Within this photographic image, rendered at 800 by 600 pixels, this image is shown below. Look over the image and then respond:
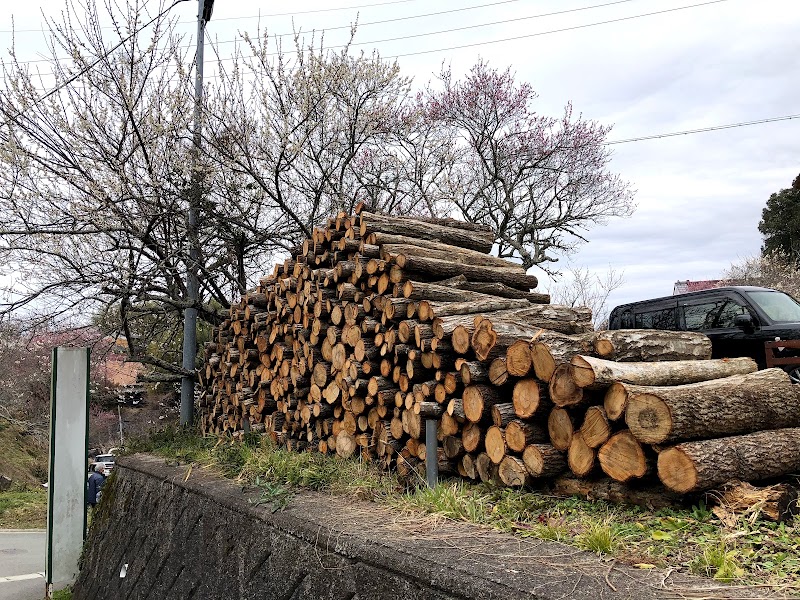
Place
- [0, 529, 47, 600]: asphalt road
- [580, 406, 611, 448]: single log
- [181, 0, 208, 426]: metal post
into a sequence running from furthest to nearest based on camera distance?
[181, 0, 208, 426]: metal post → [0, 529, 47, 600]: asphalt road → [580, 406, 611, 448]: single log

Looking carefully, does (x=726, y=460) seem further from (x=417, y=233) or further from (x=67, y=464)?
(x=67, y=464)

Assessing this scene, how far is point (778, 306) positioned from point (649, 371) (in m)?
7.02

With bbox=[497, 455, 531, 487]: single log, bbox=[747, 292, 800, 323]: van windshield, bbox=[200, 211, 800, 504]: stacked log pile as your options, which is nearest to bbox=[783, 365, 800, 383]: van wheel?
bbox=[747, 292, 800, 323]: van windshield

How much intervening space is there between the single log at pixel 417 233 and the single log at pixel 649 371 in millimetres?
2556

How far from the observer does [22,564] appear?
10812 mm

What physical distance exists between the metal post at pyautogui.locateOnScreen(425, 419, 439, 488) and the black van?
20.8 ft

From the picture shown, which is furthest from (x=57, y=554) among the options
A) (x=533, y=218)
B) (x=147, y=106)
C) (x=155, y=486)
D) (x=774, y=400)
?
(x=533, y=218)

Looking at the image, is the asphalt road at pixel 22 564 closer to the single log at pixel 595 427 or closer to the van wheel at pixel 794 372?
the single log at pixel 595 427

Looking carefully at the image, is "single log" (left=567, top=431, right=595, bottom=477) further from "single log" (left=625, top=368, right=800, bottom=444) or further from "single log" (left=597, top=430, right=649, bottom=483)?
"single log" (left=625, top=368, right=800, bottom=444)

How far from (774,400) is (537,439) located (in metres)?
1.42

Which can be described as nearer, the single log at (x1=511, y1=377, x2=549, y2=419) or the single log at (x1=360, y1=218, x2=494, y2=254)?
the single log at (x1=511, y1=377, x2=549, y2=419)

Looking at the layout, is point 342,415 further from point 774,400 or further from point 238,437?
point 774,400

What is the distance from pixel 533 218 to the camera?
18.8 metres

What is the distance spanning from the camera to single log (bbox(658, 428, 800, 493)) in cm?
325
